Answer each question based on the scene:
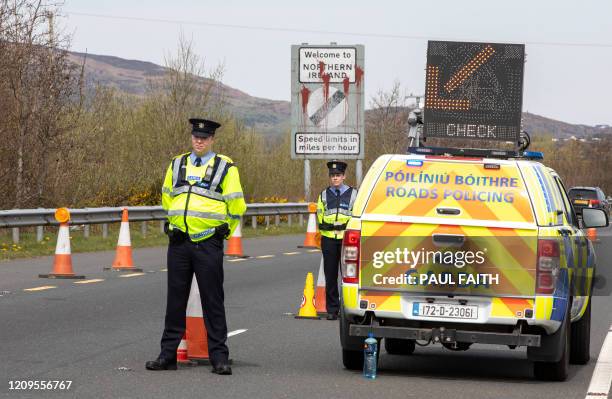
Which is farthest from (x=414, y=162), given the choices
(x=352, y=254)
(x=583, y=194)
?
(x=583, y=194)

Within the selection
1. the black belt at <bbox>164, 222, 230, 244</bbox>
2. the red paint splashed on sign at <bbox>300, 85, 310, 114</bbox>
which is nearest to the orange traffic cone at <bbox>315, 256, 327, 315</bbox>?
the black belt at <bbox>164, 222, 230, 244</bbox>

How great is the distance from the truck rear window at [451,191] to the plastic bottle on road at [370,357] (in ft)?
3.10

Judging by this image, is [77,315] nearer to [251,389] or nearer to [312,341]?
[312,341]

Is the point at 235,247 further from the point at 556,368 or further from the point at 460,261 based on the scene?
the point at 460,261

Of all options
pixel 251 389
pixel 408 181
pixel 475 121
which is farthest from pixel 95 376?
pixel 475 121

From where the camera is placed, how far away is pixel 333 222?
15211 mm

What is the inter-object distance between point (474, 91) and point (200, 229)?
1178 cm

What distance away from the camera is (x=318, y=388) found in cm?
976

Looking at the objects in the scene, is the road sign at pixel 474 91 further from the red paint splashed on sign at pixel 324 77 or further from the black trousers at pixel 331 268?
the red paint splashed on sign at pixel 324 77

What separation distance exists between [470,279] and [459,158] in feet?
3.67

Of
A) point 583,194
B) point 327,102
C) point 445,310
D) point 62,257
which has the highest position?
point 327,102

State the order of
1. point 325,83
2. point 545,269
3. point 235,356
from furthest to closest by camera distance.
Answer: point 325,83 < point 235,356 < point 545,269

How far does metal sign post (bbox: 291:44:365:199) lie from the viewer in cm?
4394

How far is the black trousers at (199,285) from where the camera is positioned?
417 inches
